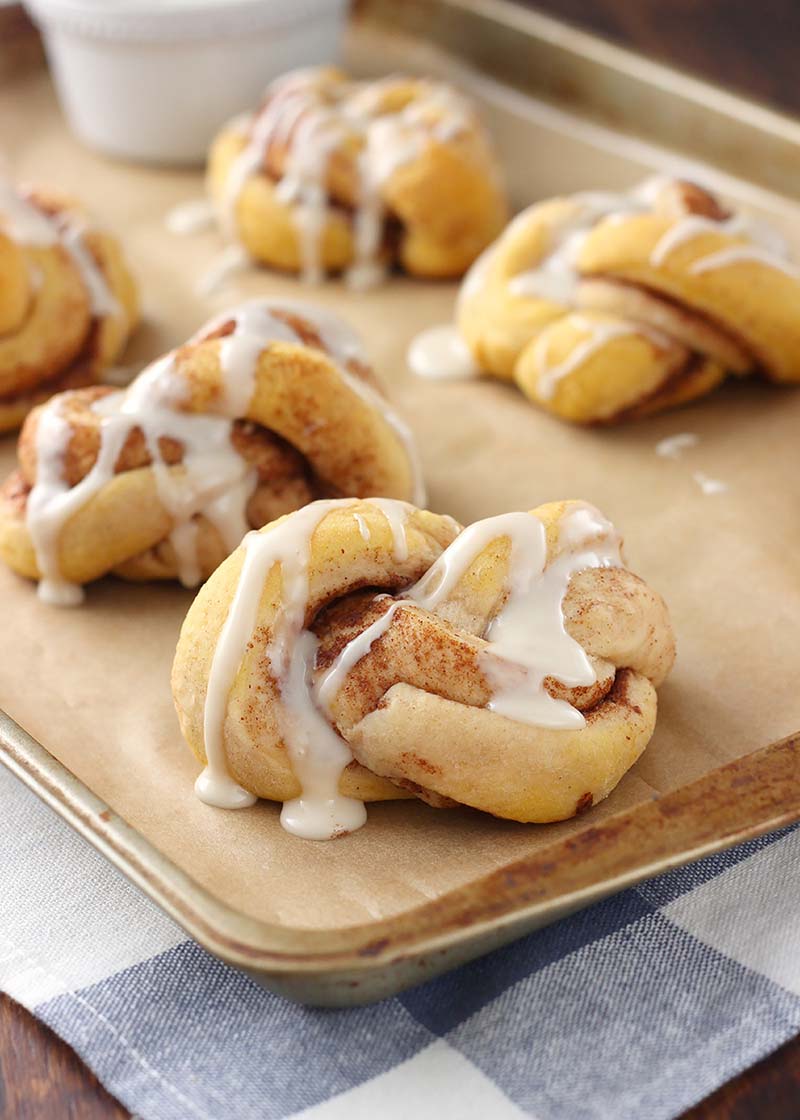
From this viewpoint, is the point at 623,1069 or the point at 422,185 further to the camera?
the point at 422,185

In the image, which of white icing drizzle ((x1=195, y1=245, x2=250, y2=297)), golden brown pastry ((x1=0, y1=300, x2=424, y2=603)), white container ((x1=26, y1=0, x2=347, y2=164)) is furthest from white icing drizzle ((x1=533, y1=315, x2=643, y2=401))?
white container ((x1=26, y1=0, x2=347, y2=164))

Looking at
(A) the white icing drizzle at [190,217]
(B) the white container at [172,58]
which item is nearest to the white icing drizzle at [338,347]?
(A) the white icing drizzle at [190,217]

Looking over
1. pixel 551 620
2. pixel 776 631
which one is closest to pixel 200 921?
pixel 551 620

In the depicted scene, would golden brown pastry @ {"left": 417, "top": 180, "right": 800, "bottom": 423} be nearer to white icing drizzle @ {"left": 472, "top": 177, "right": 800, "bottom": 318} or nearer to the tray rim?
white icing drizzle @ {"left": 472, "top": 177, "right": 800, "bottom": 318}

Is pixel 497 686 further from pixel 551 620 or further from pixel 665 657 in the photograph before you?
pixel 665 657

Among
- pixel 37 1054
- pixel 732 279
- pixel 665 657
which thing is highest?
pixel 732 279

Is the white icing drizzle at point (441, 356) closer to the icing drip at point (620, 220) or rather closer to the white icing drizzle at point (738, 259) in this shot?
the icing drip at point (620, 220)
